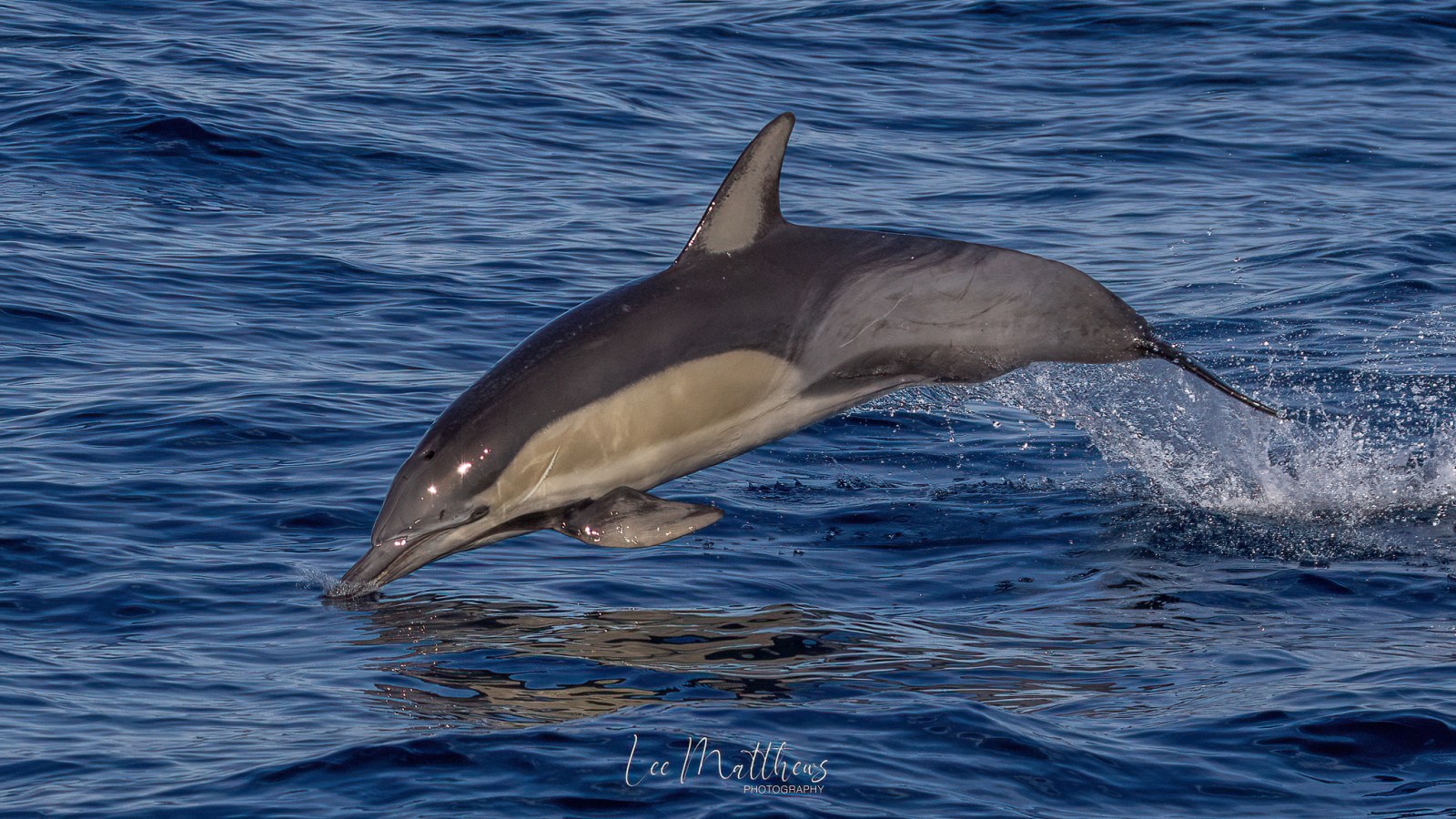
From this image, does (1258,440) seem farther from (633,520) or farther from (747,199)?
(633,520)

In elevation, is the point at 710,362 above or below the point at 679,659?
above

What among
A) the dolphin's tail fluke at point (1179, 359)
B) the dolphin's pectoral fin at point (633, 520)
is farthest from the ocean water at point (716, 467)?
the dolphin's tail fluke at point (1179, 359)

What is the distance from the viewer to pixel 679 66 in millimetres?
22031

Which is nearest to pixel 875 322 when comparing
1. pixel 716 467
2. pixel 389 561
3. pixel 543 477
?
pixel 543 477

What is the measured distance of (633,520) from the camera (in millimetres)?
7309

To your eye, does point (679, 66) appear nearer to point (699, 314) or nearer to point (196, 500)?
point (196, 500)

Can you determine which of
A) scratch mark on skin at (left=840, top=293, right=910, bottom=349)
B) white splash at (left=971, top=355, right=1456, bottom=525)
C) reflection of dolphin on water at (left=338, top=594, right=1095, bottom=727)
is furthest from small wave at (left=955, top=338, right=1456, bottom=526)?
reflection of dolphin on water at (left=338, top=594, right=1095, bottom=727)

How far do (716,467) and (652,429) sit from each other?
127 inches

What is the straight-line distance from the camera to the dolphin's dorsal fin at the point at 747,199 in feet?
24.3

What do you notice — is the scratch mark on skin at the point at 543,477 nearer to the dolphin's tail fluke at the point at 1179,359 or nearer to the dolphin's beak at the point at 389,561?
the dolphin's beak at the point at 389,561

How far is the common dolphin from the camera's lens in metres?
7.32

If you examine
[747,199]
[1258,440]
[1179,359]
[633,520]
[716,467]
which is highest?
[747,199]

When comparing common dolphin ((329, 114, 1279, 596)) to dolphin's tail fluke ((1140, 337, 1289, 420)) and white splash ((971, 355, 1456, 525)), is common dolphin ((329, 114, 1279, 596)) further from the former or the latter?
white splash ((971, 355, 1456, 525))

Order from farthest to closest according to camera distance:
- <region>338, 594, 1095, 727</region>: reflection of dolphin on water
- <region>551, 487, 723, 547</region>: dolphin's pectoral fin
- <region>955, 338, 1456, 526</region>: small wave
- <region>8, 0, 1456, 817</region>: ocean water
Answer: <region>955, 338, 1456, 526</region>: small wave
<region>551, 487, 723, 547</region>: dolphin's pectoral fin
<region>338, 594, 1095, 727</region>: reflection of dolphin on water
<region>8, 0, 1456, 817</region>: ocean water
